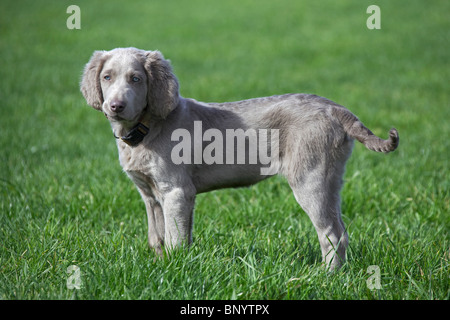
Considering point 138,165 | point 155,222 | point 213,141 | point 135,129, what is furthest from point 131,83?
point 155,222

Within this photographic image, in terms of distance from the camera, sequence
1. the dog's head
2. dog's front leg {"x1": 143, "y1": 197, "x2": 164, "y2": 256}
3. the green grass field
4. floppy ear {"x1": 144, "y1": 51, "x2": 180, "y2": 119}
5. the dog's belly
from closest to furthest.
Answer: the green grass field < the dog's head < floppy ear {"x1": 144, "y1": 51, "x2": 180, "y2": 119} < the dog's belly < dog's front leg {"x1": 143, "y1": 197, "x2": 164, "y2": 256}

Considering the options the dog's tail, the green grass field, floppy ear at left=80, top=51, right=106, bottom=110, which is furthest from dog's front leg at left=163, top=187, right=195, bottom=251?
the dog's tail

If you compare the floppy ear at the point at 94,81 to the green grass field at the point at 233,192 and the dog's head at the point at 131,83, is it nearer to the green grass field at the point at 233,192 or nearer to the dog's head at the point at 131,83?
the dog's head at the point at 131,83

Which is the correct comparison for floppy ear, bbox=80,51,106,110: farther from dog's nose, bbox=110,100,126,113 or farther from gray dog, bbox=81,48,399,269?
dog's nose, bbox=110,100,126,113

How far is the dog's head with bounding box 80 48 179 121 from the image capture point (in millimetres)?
3100

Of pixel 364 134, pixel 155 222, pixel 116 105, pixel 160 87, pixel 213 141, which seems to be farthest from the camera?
pixel 155 222

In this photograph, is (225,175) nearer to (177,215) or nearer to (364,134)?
(177,215)

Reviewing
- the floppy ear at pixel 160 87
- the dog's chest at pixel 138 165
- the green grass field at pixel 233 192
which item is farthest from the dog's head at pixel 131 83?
the green grass field at pixel 233 192

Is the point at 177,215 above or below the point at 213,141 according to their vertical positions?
below

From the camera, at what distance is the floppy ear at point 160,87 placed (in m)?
3.21

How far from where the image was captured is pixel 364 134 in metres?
3.13

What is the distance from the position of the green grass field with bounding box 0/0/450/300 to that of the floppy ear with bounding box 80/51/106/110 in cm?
95

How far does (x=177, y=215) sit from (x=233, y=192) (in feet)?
6.17
